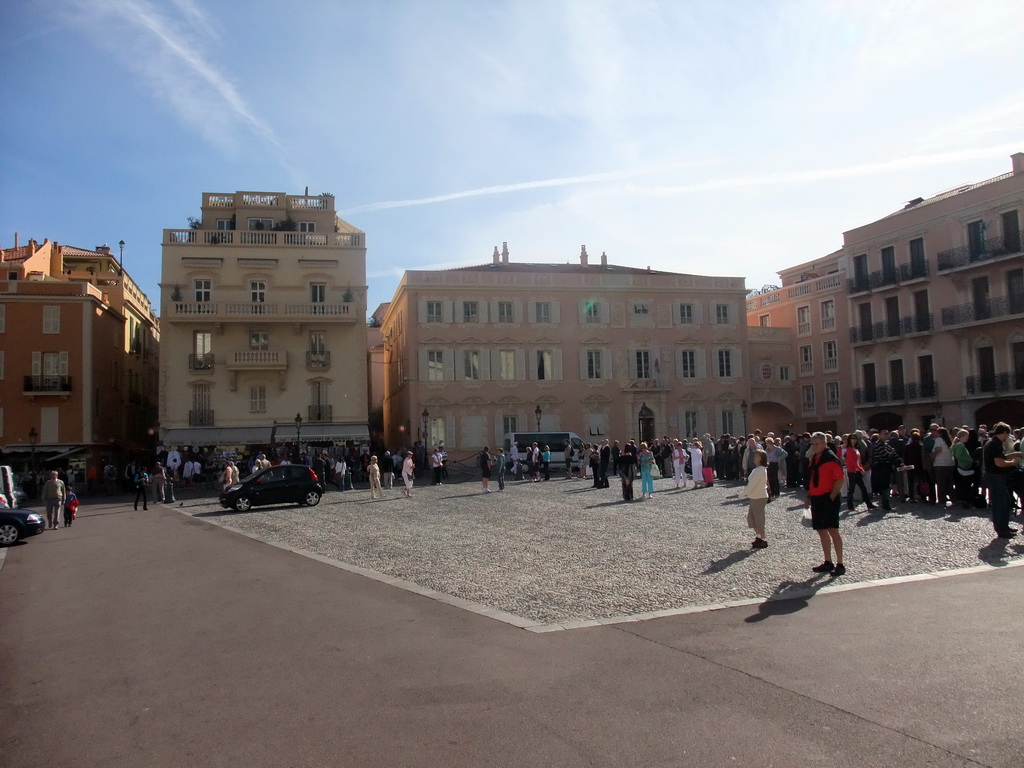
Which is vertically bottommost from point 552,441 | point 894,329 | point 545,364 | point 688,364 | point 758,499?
point 758,499

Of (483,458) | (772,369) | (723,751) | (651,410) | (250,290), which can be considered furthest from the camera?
(772,369)

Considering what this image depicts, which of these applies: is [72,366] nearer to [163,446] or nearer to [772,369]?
[163,446]

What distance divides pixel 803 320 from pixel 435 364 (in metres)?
22.8

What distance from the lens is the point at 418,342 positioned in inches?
1816

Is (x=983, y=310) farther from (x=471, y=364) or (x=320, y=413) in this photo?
(x=320, y=413)

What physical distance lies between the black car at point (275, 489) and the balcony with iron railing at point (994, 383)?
102ft

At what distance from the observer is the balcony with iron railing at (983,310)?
39438mm

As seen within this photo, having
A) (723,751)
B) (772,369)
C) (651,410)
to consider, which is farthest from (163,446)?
(723,751)

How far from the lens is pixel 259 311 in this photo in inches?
1736

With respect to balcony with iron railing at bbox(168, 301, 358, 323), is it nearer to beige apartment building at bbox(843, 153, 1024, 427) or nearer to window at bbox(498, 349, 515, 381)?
window at bbox(498, 349, 515, 381)

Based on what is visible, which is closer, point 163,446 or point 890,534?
point 890,534

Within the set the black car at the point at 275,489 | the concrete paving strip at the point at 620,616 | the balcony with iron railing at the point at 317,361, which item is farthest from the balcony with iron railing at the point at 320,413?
the concrete paving strip at the point at 620,616

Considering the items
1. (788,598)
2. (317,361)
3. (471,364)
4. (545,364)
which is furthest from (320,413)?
(788,598)

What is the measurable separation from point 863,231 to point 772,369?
9.49 metres
